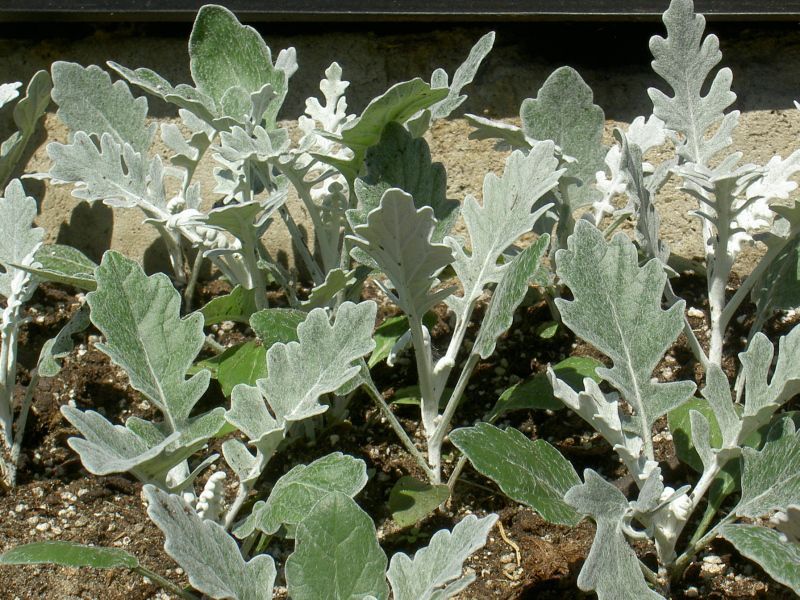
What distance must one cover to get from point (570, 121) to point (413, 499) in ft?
2.01

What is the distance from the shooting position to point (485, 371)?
4.87 ft

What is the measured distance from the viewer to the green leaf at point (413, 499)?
118 centimetres

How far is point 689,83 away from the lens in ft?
4.68

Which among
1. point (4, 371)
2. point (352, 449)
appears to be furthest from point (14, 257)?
point (352, 449)

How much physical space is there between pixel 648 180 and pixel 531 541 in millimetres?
558

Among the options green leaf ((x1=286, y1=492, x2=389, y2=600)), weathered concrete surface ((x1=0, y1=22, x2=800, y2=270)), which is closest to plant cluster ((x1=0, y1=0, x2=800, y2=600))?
green leaf ((x1=286, y1=492, x2=389, y2=600))

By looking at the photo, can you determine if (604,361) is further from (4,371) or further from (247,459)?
(4,371)

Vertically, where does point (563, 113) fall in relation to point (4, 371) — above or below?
above

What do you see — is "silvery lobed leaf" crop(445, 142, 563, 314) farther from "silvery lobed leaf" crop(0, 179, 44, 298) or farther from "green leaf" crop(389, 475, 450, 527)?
"silvery lobed leaf" crop(0, 179, 44, 298)

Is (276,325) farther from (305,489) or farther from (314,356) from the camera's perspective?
(305,489)

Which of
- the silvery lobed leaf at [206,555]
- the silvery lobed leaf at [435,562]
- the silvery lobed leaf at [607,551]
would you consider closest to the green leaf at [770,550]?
the silvery lobed leaf at [607,551]

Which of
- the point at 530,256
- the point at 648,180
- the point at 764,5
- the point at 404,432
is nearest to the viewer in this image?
the point at 530,256

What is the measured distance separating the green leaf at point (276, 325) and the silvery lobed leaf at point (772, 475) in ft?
Result: 1.84

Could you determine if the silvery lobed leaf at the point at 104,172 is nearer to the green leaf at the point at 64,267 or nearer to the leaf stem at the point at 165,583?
the green leaf at the point at 64,267
